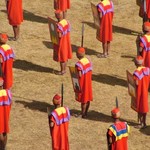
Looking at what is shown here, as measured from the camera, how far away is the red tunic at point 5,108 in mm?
25938

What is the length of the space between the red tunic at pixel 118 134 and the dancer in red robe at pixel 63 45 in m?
6.12

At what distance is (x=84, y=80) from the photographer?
2777 cm

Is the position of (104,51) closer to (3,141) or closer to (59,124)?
(3,141)

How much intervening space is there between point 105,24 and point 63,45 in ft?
6.16

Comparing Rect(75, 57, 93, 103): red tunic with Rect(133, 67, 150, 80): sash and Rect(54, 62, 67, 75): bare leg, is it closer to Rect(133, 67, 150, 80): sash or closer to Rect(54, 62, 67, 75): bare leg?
Rect(133, 67, 150, 80): sash

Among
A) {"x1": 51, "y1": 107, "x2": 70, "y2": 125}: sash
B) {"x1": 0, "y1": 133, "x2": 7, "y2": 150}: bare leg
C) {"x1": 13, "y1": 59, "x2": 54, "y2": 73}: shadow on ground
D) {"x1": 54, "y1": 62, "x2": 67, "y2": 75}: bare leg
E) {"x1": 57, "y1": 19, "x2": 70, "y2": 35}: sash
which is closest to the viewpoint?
{"x1": 51, "y1": 107, "x2": 70, "y2": 125}: sash

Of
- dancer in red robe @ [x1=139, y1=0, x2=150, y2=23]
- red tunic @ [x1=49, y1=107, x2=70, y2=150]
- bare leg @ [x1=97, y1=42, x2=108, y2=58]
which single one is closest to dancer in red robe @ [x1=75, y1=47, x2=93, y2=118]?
red tunic @ [x1=49, y1=107, x2=70, y2=150]

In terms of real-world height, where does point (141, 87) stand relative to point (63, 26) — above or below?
below

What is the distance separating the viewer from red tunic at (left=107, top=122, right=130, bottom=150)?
2447 cm

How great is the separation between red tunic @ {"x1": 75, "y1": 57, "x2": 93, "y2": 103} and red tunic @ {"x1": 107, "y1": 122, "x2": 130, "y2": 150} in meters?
3.40

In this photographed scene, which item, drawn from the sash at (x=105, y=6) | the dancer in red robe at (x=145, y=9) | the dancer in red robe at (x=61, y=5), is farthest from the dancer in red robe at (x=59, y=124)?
the dancer in red robe at (x=61, y=5)

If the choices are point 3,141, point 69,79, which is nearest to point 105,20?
point 69,79

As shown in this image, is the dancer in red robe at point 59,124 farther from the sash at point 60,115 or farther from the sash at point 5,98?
the sash at point 5,98

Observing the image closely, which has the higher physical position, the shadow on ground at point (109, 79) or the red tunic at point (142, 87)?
the red tunic at point (142, 87)
